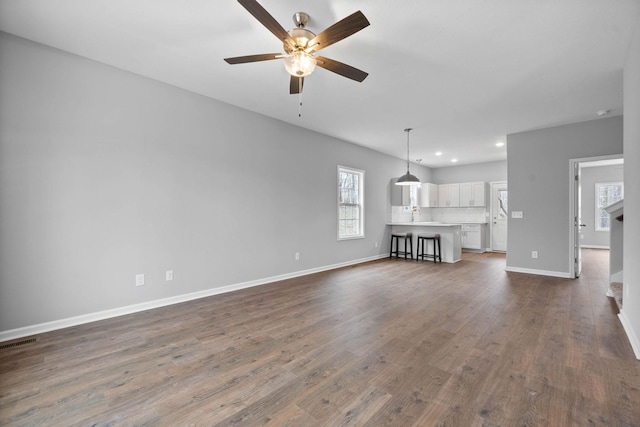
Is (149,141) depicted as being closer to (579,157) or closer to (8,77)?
(8,77)

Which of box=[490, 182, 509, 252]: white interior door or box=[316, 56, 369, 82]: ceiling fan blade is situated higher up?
box=[316, 56, 369, 82]: ceiling fan blade

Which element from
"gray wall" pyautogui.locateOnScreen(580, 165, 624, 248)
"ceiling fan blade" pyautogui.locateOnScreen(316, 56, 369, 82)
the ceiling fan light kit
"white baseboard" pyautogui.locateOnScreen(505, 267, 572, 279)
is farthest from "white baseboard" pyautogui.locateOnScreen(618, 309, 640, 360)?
"gray wall" pyautogui.locateOnScreen(580, 165, 624, 248)

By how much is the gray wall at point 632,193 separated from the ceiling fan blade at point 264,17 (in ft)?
9.59

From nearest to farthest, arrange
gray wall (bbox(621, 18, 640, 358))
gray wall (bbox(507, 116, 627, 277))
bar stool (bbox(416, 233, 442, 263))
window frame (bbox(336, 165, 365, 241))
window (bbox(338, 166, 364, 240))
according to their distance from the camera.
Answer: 1. gray wall (bbox(621, 18, 640, 358))
2. gray wall (bbox(507, 116, 627, 277))
3. window frame (bbox(336, 165, 365, 241))
4. window (bbox(338, 166, 364, 240))
5. bar stool (bbox(416, 233, 442, 263))

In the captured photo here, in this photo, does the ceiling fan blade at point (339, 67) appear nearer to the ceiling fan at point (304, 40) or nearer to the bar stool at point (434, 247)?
the ceiling fan at point (304, 40)

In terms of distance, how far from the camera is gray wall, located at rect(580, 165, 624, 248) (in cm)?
877

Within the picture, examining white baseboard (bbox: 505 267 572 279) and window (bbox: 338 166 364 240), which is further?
window (bbox: 338 166 364 240)

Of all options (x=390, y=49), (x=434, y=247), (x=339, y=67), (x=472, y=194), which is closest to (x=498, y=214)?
(x=472, y=194)

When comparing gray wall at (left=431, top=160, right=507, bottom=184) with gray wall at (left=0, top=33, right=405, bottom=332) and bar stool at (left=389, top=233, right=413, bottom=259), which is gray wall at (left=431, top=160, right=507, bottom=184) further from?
gray wall at (left=0, top=33, right=405, bottom=332)

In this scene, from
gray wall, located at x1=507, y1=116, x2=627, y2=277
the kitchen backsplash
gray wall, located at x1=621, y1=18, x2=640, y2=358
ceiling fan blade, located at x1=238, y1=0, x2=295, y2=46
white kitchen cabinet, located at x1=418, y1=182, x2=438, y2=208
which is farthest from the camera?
white kitchen cabinet, located at x1=418, y1=182, x2=438, y2=208

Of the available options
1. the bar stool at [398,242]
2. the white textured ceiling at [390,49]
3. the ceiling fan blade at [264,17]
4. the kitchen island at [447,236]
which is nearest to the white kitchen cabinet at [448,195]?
the kitchen island at [447,236]

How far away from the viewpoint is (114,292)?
10.5 ft

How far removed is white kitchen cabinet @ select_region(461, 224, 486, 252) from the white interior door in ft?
1.21

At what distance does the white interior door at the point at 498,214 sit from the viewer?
8445 mm
